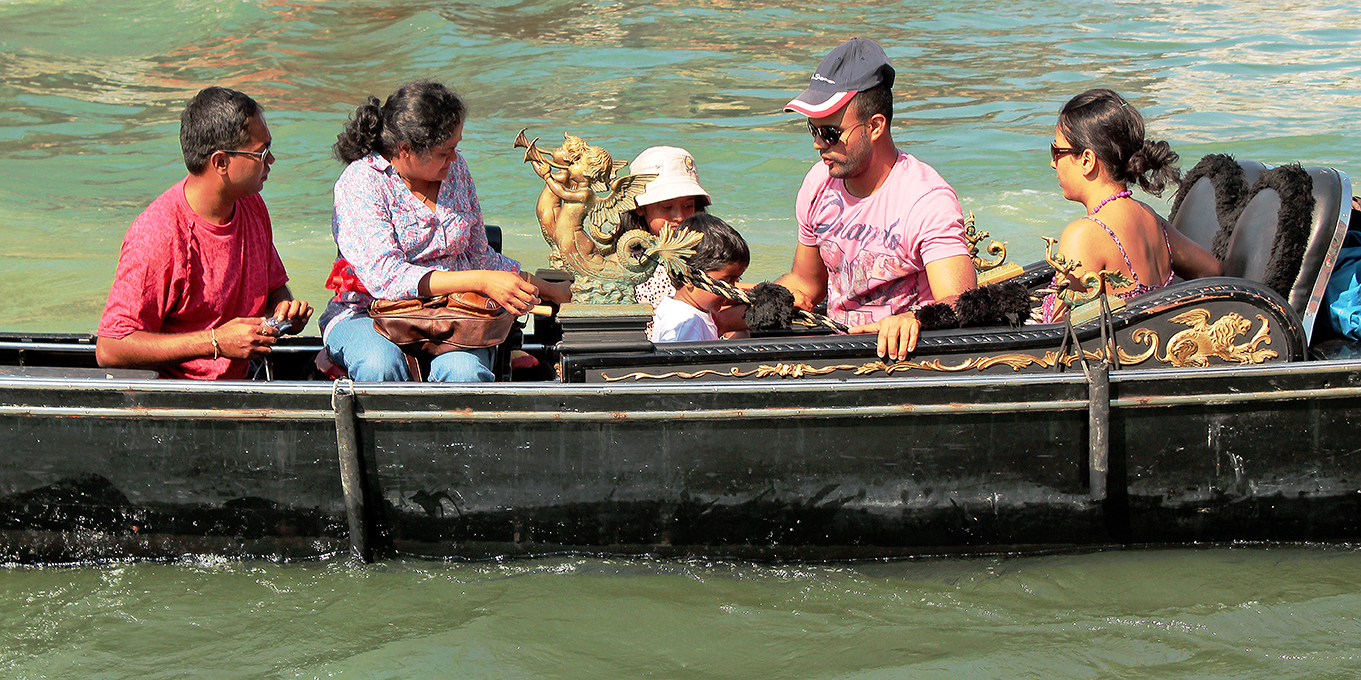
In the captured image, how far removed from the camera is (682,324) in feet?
11.0

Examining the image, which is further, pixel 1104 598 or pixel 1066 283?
pixel 1104 598

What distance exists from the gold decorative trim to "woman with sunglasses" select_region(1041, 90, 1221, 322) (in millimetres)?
160

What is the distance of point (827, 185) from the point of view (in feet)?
11.8

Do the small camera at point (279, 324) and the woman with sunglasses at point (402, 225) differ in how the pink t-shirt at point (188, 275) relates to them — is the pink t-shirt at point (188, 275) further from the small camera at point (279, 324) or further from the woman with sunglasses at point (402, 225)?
the woman with sunglasses at point (402, 225)

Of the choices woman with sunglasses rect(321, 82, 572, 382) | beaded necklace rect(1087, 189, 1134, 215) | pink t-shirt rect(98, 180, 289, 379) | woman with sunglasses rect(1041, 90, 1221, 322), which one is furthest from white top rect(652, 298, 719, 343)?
pink t-shirt rect(98, 180, 289, 379)

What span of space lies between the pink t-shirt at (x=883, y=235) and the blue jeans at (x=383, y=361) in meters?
1.10

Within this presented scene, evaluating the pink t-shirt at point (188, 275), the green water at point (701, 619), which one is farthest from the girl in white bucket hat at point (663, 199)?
the pink t-shirt at point (188, 275)

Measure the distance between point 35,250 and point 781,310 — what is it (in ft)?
23.1

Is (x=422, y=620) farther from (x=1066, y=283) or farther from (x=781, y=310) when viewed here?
(x=1066, y=283)

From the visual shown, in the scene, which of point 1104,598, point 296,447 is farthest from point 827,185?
point 296,447

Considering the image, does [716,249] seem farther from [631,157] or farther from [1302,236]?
[631,157]

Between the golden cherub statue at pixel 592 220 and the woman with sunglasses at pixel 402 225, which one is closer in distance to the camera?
the woman with sunglasses at pixel 402 225

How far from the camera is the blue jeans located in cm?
328

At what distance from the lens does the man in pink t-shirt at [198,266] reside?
3.12m
